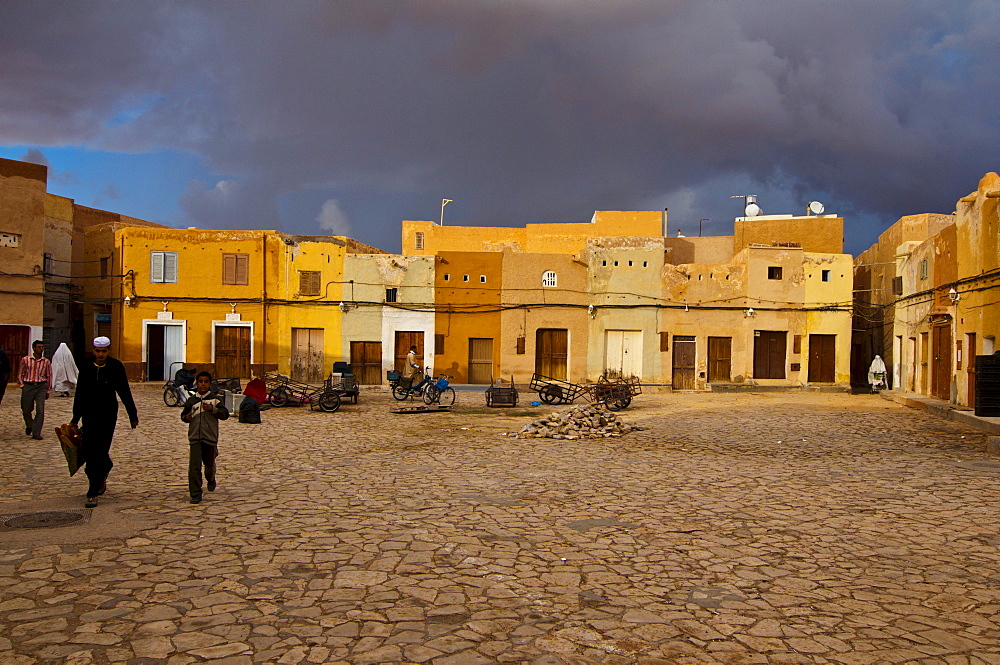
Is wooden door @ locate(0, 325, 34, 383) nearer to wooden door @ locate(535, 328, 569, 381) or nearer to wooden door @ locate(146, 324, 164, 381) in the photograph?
wooden door @ locate(146, 324, 164, 381)

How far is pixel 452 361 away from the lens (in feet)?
98.7

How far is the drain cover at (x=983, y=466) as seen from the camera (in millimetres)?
10500

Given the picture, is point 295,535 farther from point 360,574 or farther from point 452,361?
point 452,361

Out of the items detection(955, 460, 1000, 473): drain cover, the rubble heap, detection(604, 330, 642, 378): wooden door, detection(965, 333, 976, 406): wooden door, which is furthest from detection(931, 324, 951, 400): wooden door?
the rubble heap

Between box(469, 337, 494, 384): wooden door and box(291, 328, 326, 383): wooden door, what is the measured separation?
6143mm

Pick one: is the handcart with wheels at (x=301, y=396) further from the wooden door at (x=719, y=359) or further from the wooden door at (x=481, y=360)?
the wooden door at (x=719, y=359)

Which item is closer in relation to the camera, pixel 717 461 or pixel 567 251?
pixel 717 461

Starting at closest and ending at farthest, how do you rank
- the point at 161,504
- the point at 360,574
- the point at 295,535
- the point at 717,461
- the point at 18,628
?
1. the point at 18,628
2. the point at 360,574
3. the point at 295,535
4. the point at 161,504
5. the point at 717,461

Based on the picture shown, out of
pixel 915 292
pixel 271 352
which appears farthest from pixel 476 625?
pixel 271 352

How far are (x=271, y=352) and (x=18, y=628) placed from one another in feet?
85.1

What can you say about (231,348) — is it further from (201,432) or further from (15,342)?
(201,432)

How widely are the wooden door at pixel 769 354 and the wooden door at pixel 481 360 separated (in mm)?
10744

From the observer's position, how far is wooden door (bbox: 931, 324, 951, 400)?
2106 cm

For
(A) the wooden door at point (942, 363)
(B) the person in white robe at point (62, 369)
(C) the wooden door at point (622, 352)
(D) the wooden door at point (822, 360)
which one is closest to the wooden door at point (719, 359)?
(C) the wooden door at point (622, 352)
